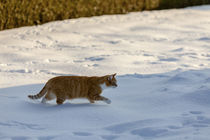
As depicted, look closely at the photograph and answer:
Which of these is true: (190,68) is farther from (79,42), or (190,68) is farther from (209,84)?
(79,42)

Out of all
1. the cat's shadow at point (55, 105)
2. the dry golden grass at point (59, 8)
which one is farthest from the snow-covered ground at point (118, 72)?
the dry golden grass at point (59, 8)

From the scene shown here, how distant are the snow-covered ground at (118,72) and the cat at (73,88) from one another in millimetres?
107

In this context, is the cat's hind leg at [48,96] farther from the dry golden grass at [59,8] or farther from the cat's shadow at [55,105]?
the dry golden grass at [59,8]

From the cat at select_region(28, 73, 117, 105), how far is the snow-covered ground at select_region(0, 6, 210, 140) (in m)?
0.11

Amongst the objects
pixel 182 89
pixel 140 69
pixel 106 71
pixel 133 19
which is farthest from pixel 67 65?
pixel 133 19

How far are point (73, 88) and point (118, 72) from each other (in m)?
2.02

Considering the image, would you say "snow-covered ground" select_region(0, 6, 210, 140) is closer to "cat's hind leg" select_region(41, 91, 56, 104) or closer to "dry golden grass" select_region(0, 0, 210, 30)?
"cat's hind leg" select_region(41, 91, 56, 104)

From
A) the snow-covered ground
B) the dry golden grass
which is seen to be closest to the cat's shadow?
the snow-covered ground

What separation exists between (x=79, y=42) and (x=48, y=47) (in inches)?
37.2

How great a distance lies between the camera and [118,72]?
6.73 m

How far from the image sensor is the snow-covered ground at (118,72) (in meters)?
4.04

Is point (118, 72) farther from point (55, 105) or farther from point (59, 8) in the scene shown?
point (59, 8)

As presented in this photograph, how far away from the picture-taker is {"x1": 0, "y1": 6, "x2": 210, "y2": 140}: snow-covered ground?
4.04 metres

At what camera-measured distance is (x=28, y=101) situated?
4.96 metres
